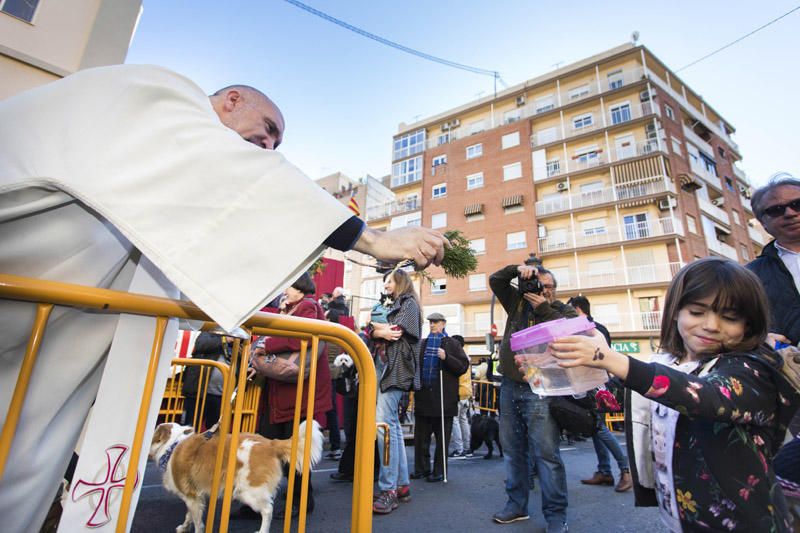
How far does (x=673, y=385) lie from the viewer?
1170 millimetres

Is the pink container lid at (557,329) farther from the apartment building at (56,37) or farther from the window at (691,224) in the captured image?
the window at (691,224)

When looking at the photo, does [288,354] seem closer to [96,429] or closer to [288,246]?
[96,429]

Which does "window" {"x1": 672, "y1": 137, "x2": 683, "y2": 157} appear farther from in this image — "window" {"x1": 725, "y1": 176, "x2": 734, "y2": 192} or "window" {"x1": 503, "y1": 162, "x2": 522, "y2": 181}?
"window" {"x1": 503, "y1": 162, "x2": 522, "y2": 181}

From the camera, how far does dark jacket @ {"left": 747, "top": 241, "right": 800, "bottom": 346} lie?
189 cm

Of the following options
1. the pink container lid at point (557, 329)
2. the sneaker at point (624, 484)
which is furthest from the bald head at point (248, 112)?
the sneaker at point (624, 484)

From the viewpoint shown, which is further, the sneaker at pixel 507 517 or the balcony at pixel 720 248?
the balcony at pixel 720 248

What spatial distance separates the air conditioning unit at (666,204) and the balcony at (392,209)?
14.8m

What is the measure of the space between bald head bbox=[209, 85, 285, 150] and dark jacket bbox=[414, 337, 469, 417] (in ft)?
10.2

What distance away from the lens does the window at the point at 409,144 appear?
98.6 ft

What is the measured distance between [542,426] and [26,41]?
770 centimetres

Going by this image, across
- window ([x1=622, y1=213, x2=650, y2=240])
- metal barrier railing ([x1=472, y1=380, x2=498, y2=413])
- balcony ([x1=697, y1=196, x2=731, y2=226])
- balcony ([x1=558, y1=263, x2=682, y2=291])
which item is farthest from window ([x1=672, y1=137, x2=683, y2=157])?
metal barrier railing ([x1=472, y1=380, x2=498, y2=413])

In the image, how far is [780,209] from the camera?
6.81 ft

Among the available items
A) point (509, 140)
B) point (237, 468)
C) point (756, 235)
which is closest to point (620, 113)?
point (509, 140)

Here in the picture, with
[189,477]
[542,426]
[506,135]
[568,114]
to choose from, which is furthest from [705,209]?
[189,477]
